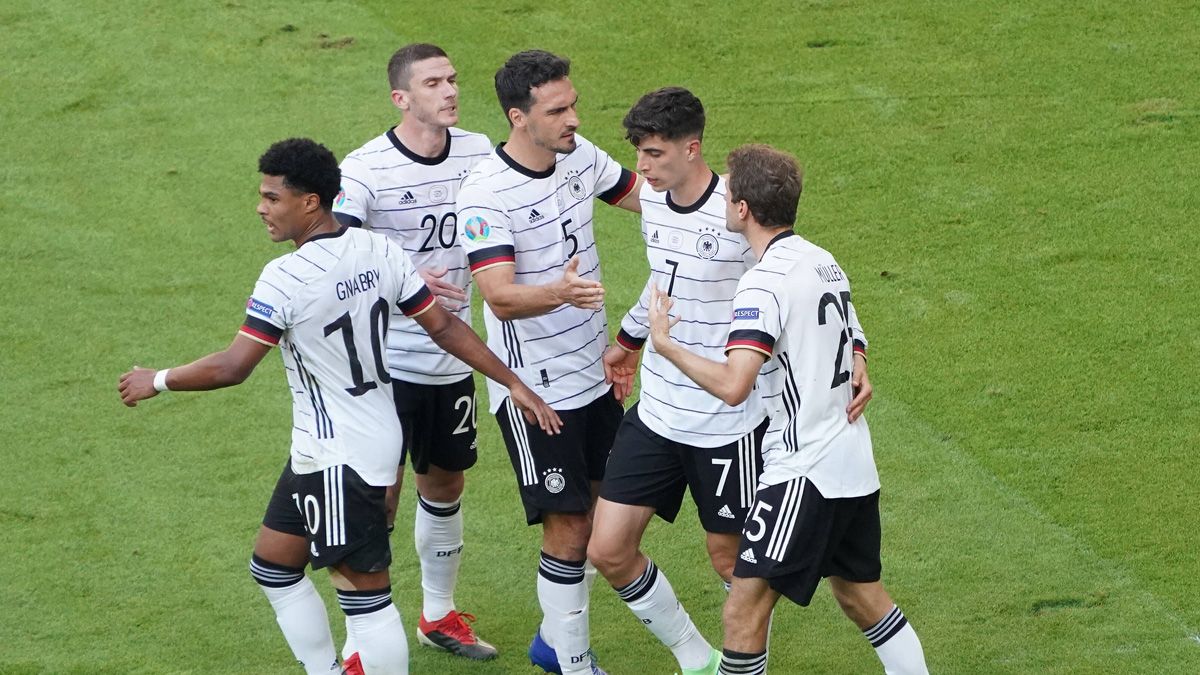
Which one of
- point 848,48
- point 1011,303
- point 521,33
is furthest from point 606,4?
point 1011,303

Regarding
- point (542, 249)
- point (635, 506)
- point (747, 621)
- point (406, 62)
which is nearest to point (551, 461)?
point (635, 506)

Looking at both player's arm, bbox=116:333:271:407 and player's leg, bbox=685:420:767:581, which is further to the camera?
player's leg, bbox=685:420:767:581

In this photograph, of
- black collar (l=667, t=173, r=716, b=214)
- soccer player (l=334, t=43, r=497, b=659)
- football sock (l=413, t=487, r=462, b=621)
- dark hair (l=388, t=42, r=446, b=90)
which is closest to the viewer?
black collar (l=667, t=173, r=716, b=214)

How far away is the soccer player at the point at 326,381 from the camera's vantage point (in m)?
4.81

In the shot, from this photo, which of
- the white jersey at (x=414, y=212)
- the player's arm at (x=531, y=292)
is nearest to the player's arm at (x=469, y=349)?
the player's arm at (x=531, y=292)

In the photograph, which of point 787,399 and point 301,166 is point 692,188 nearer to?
point 787,399

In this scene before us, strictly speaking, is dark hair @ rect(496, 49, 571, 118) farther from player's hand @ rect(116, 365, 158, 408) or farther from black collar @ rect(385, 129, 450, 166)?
player's hand @ rect(116, 365, 158, 408)

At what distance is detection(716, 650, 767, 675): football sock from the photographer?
4.93 meters

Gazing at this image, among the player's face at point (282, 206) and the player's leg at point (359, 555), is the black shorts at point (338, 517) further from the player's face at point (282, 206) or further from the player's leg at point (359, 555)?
the player's face at point (282, 206)

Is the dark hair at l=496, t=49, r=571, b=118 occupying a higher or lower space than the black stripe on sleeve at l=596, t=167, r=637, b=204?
higher

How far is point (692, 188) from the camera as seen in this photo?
207 inches

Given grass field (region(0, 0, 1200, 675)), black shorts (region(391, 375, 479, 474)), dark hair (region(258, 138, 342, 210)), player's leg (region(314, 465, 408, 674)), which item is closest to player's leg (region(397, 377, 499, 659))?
black shorts (region(391, 375, 479, 474))

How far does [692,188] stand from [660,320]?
2.04 ft

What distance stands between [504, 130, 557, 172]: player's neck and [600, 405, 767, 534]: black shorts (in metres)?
0.95
